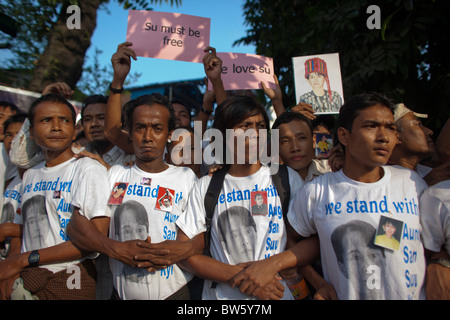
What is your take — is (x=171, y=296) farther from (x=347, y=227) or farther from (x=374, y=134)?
(x=374, y=134)

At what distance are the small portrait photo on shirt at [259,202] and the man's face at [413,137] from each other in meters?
1.03

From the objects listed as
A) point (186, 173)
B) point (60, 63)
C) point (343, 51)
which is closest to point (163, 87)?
→ point (60, 63)

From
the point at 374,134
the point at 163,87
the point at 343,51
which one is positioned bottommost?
the point at 374,134

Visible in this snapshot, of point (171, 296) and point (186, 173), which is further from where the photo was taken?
point (186, 173)

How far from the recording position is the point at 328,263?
1.89 meters

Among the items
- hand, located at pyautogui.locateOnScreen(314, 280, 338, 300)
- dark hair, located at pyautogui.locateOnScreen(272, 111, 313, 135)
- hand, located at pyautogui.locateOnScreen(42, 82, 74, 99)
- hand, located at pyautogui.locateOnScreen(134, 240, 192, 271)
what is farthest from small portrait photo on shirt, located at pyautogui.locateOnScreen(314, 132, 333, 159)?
hand, located at pyautogui.locateOnScreen(42, 82, 74, 99)

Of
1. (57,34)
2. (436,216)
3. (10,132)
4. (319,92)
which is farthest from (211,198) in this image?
(57,34)

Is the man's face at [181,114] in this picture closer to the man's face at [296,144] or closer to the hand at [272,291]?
the man's face at [296,144]

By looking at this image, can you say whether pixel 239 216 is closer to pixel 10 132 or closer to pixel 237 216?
pixel 237 216

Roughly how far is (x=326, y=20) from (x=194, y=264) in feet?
10.9

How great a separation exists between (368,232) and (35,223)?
2150 millimetres

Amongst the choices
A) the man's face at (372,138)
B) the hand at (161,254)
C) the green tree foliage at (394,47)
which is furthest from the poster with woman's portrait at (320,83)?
the hand at (161,254)

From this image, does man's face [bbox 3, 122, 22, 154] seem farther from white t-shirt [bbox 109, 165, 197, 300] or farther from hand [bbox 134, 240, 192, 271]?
hand [bbox 134, 240, 192, 271]

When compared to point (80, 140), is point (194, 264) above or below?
below
